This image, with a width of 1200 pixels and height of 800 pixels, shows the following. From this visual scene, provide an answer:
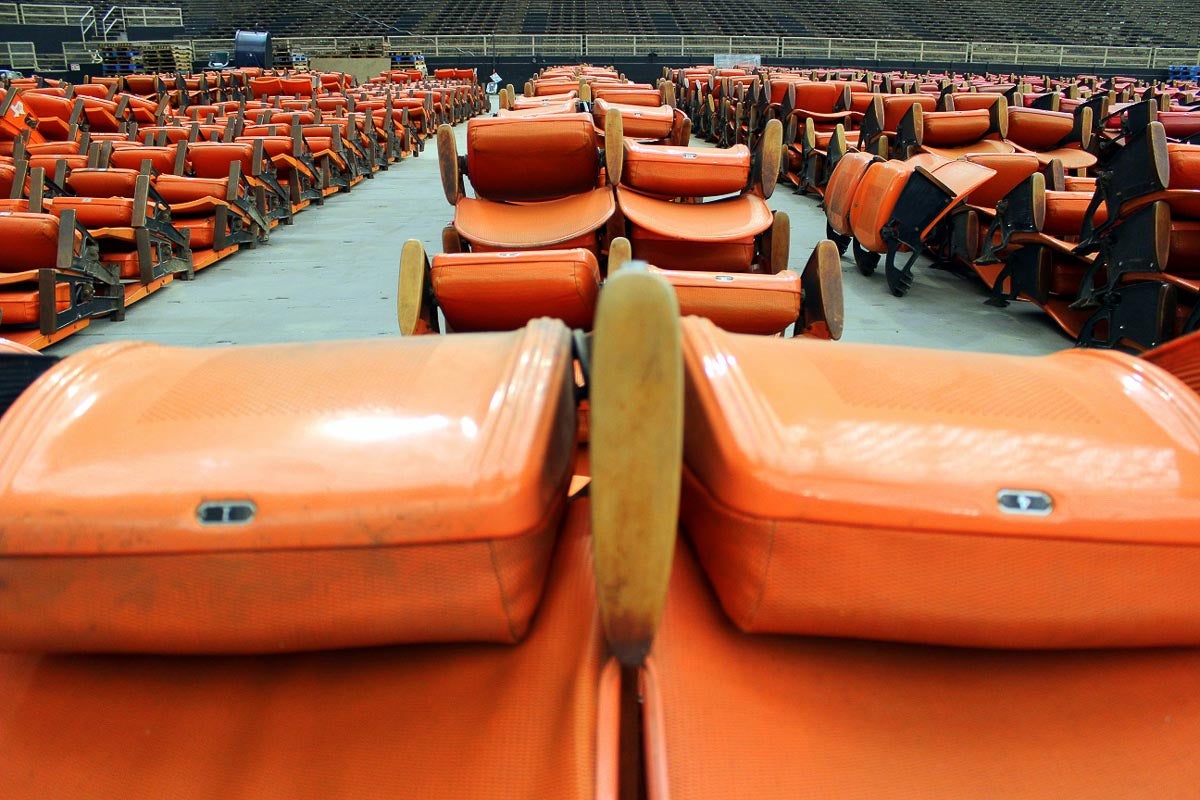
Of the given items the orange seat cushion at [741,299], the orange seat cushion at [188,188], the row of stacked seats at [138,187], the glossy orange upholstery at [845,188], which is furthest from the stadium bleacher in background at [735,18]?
the orange seat cushion at [741,299]

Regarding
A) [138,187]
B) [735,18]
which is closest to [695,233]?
[138,187]

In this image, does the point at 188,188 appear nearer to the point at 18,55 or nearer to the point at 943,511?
the point at 943,511

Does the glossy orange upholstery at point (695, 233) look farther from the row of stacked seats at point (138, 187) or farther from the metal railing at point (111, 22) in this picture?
the metal railing at point (111, 22)

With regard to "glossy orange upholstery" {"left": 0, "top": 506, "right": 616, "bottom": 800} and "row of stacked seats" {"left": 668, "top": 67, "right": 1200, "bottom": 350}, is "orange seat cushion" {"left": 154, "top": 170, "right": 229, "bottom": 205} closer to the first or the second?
"row of stacked seats" {"left": 668, "top": 67, "right": 1200, "bottom": 350}

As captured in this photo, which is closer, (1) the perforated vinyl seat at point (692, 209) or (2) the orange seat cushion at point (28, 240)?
(1) the perforated vinyl seat at point (692, 209)

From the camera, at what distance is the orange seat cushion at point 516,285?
1.72 m

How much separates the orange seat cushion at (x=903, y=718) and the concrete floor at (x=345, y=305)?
2.48 m

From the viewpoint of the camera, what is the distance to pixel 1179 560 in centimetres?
68

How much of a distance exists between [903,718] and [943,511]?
236mm

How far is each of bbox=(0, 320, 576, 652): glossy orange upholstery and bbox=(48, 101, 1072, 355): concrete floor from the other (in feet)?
8.59

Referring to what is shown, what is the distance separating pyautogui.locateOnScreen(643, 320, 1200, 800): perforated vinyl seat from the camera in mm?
664

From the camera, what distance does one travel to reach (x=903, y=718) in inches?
29.3

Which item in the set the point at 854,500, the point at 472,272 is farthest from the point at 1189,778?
the point at 472,272

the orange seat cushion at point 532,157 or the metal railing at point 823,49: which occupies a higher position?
the metal railing at point 823,49
